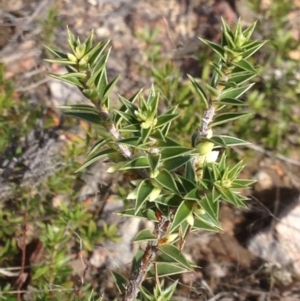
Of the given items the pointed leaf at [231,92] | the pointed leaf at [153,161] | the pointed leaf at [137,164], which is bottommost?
the pointed leaf at [137,164]

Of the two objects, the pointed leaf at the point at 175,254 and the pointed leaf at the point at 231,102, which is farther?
the pointed leaf at the point at 175,254

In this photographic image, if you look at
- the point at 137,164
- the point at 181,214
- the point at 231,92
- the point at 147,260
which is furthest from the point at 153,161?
the point at 147,260

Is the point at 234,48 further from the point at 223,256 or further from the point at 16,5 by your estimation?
the point at 16,5

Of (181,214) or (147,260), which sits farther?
(147,260)

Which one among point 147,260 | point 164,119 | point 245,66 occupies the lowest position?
point 147,260

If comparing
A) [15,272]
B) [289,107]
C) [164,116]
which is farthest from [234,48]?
[289,107]

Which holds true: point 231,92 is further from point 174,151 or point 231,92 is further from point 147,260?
point 147,260

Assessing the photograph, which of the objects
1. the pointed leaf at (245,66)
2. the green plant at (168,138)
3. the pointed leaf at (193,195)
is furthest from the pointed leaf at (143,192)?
the pointed leaf at (245,66)

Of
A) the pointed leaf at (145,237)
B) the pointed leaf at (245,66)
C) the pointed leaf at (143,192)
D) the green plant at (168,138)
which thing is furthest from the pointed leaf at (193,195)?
the pointed leaf at (245,66)

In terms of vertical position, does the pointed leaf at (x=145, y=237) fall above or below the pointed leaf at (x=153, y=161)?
below

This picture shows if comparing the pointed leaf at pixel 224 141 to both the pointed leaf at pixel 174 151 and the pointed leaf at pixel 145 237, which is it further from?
the pointed leaf at pixel 145 237

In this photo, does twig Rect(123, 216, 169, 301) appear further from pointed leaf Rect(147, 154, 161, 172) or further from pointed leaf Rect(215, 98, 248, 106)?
pointed leaf Rect(215, 98, 248, 106)

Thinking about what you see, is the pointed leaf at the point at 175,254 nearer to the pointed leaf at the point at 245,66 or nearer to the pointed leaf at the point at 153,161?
the pointed leaf at the point at 153,161
